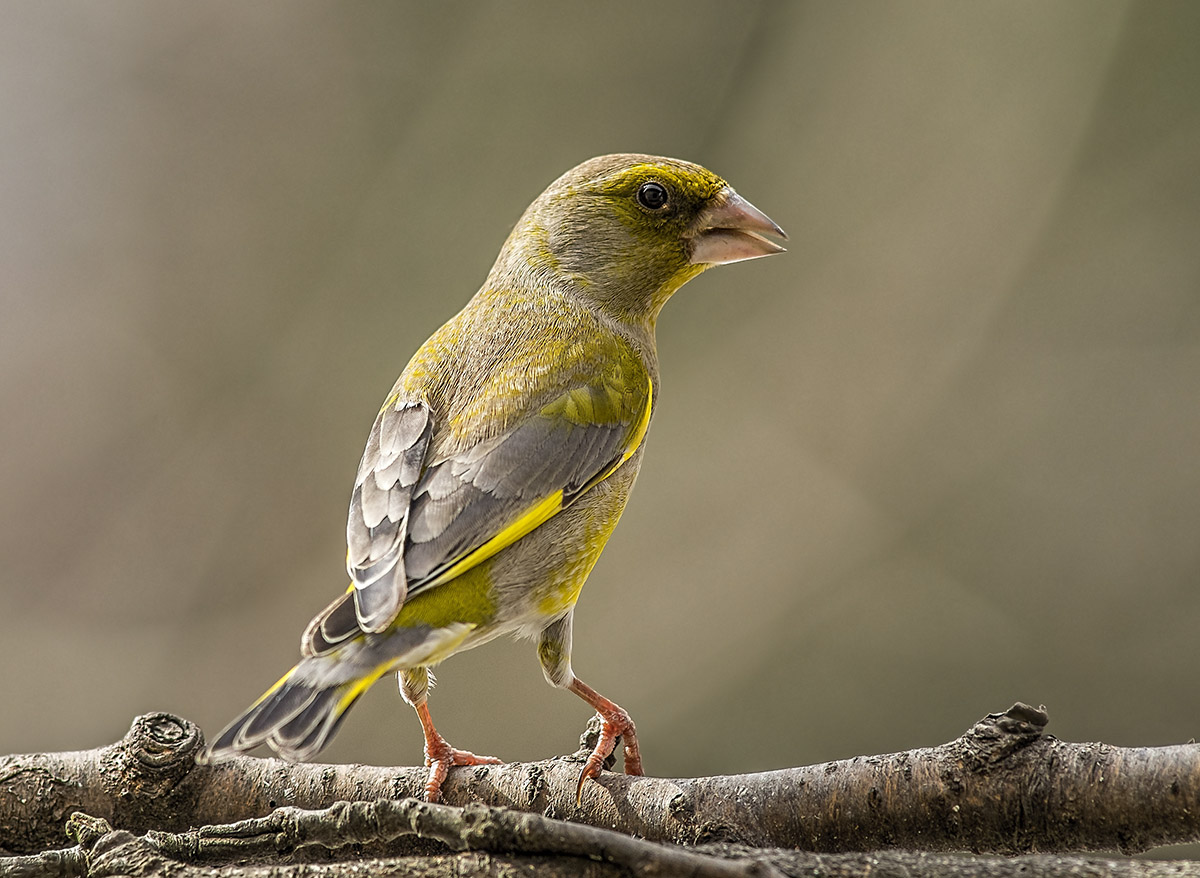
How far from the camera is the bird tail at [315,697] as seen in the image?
6.11ft

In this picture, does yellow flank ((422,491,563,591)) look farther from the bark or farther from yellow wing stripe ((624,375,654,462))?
the bark

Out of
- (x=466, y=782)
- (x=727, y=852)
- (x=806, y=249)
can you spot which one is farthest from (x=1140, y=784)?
(x=806, y=249)

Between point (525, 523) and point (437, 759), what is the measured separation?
0.52m

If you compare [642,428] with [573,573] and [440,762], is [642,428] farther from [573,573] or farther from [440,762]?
[440,762]

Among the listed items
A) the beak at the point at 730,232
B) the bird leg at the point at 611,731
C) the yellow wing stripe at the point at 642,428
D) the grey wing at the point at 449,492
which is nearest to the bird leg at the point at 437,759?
the bird leg at the point at 611,731

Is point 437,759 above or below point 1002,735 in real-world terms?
above

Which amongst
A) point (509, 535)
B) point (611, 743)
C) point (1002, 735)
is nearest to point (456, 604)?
point (509, 535)

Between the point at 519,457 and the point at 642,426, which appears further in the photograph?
the point at 642,426

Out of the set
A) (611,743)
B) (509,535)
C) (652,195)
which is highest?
(652,195)

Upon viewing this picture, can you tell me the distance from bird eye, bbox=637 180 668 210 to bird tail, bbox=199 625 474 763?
4.16ft

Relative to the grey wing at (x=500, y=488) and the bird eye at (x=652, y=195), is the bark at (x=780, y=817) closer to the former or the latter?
the grey wing at (x=500, y=488)

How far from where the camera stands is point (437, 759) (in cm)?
237

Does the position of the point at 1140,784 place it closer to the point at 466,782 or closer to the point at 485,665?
the point at 466,782

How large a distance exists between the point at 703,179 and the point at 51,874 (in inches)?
78.0
